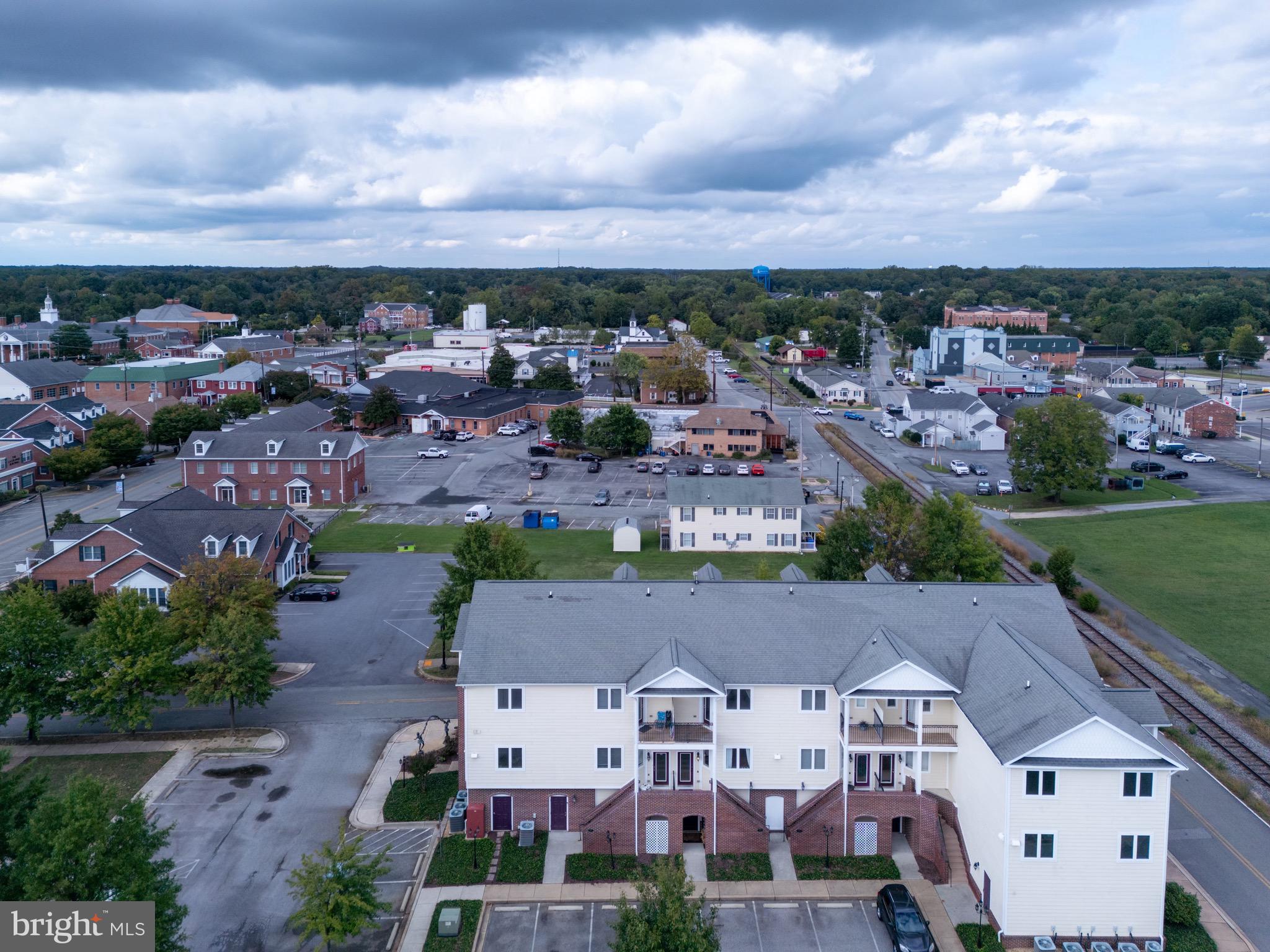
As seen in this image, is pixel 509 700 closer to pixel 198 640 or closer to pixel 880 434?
pixel 198 640

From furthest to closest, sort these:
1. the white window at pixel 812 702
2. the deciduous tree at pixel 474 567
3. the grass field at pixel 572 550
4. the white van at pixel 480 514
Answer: the white van at pixel 480 514
the grass field at pixel 572 550
the deciduous tree at pixel 474 567
the white window at pixel 812 702

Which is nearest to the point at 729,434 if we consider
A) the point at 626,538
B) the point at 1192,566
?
the point at 626,538

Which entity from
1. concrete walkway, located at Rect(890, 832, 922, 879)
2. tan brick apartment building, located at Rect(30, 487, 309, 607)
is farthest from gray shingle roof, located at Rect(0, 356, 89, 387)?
concrete walkway, located at Rect(890, 832, 922, 879)

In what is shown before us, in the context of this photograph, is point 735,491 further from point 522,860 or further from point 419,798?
point 522,860

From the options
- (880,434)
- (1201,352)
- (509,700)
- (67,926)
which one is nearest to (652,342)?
(880,434)

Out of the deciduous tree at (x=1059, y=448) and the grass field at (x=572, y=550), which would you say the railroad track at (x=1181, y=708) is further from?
the deciduous tree at (x=1059, y=448)

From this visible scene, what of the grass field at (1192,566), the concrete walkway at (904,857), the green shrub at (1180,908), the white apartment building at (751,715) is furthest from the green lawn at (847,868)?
the grass field at (1192,566)
